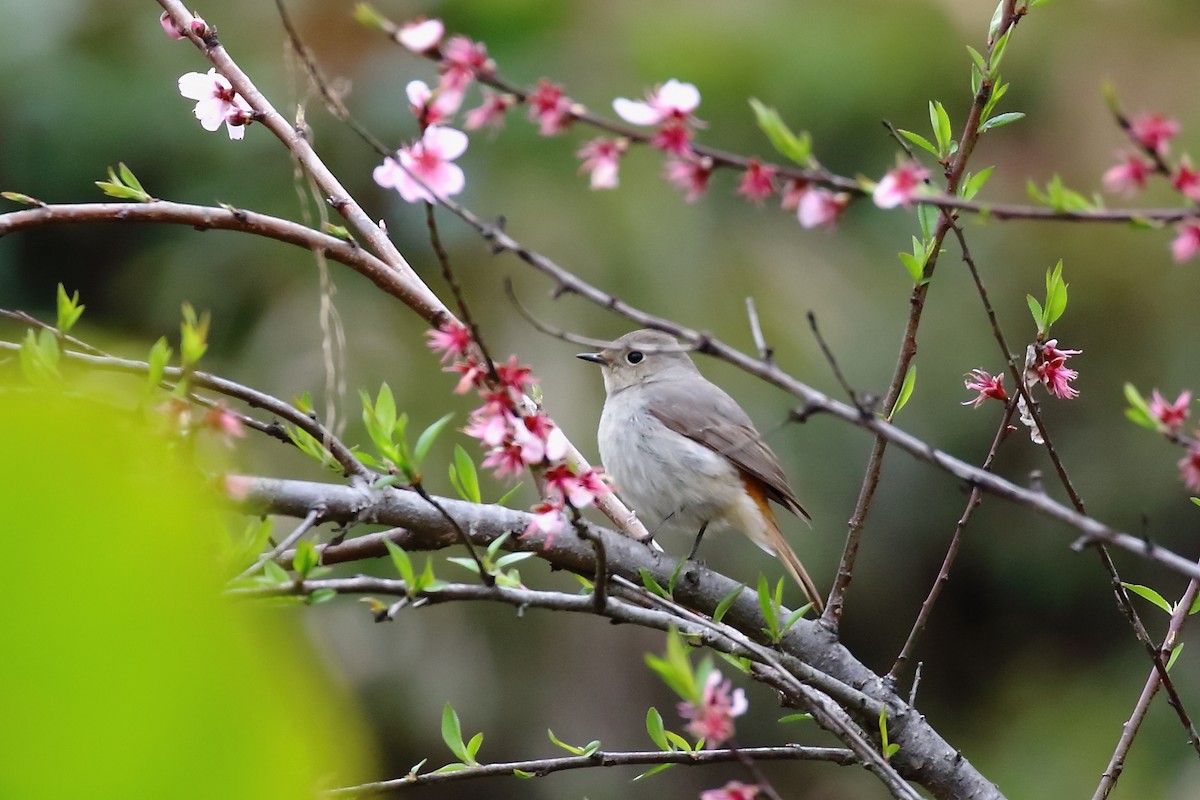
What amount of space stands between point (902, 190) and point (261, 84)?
6167 mm

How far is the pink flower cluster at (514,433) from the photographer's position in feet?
5.29

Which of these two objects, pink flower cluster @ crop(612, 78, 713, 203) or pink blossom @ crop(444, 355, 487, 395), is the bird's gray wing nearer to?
pink blossom @ crop(444, 355, 487, 395)

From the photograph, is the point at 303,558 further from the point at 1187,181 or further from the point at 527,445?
the point at 1187,181

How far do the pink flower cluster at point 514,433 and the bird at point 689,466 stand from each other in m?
2.01

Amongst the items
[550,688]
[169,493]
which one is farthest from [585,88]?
[169,493]

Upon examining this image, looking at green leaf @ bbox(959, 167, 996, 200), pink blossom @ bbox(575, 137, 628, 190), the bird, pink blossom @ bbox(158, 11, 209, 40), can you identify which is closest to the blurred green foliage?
pink blossom @ bbox(575, 137, 628, 190)

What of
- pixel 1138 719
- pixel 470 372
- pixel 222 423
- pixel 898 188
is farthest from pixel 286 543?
pixel 1138 719

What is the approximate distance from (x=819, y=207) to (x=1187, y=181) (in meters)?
0.39

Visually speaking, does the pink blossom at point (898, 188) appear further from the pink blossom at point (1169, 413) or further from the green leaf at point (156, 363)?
the green leaf at point (156, 363)

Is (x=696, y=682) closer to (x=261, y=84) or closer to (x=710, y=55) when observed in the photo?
(x=261, y=84)

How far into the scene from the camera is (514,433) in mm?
1631

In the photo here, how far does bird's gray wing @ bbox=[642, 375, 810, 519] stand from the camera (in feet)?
12.3

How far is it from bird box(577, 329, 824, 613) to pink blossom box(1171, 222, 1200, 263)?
232 centimetres

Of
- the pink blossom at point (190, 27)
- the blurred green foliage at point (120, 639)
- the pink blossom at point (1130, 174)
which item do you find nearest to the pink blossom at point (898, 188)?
the pink blossom at point (1130, 174)
